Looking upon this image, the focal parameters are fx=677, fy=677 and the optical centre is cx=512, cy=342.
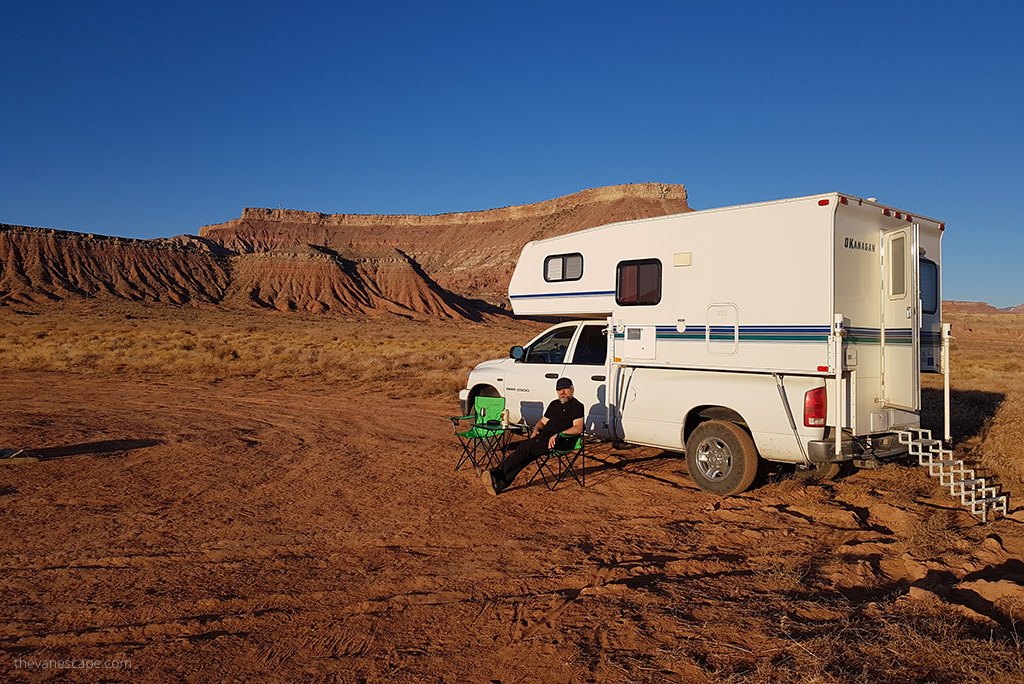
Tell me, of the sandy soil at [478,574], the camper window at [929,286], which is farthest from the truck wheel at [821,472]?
the camper window at [929,286]

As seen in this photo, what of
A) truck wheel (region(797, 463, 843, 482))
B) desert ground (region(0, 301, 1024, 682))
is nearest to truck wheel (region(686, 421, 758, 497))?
desert ground (region(0, 301, 1024, 682))

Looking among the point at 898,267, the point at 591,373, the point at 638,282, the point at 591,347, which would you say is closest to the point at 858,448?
the point at 898,267

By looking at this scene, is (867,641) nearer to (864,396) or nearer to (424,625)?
(424,625)

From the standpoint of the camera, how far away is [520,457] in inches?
299

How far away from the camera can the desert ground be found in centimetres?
370

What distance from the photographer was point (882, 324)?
712 centimetres

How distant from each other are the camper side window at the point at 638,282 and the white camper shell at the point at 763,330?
0.01m

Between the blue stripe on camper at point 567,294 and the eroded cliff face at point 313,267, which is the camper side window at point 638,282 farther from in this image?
the eroded cliff face at point 313,267

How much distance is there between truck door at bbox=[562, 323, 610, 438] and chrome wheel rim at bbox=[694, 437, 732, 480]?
1310mm

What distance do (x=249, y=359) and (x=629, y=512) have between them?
21.8 m

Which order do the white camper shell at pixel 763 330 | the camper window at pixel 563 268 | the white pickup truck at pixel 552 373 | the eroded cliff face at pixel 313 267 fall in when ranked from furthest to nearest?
the eroded cliff face at pixel 313 267
the camper window at pixel 563 268
the white pickup truck at pixel 552 373
the white camper shell at pixel 763 330

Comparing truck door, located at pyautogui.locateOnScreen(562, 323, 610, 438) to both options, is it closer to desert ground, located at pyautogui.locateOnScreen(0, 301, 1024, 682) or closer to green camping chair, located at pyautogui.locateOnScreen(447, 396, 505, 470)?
desert ground, located at pyautogui.locateOnScreen(0, 301, 1024, 682)

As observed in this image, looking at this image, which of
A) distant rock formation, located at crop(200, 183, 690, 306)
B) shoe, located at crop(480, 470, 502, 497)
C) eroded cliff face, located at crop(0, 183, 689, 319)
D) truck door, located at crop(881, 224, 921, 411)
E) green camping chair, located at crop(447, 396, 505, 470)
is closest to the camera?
truck door, located at crop(881, 224, 921, 411)

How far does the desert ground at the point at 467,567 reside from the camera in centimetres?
370
